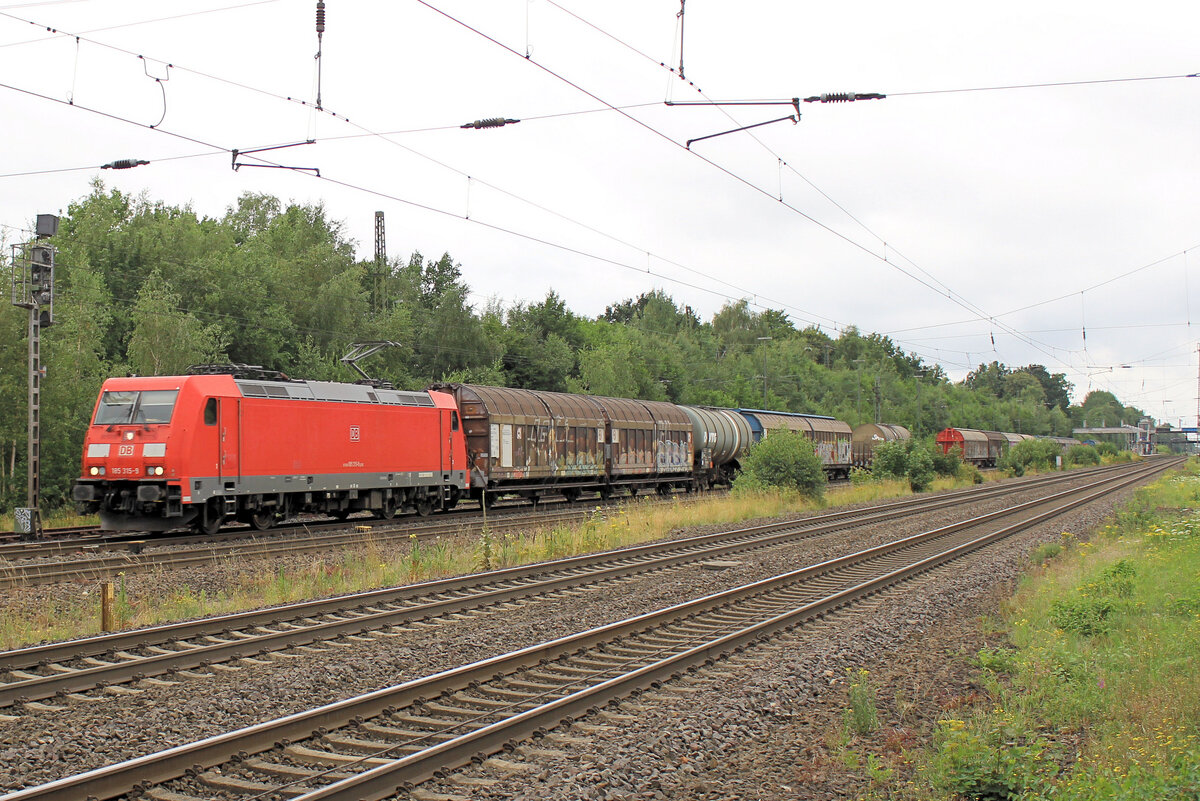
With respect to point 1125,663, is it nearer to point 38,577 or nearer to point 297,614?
point 297,614

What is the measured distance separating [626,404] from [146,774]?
27.1 metres

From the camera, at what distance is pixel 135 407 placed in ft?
59.0

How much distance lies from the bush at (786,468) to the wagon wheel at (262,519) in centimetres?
1573

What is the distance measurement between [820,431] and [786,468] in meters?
14.1

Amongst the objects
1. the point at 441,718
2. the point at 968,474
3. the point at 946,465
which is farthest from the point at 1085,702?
the point at 968,474

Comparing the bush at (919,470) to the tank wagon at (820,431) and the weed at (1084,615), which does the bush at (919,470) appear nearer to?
the tank wagon at (820,431)

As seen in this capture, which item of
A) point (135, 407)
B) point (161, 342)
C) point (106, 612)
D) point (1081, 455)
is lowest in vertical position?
point (106, 612)

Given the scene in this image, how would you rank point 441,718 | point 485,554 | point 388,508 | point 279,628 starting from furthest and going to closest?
point 388,508, point 485,554, point 279,628, point 441,718

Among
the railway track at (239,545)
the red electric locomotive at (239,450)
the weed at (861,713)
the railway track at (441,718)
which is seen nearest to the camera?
the railway track at (441,718)

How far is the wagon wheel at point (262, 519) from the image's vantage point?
64.8 feet

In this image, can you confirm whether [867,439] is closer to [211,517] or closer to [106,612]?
[211,517]

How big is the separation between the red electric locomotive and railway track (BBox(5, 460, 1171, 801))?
36.7 ft

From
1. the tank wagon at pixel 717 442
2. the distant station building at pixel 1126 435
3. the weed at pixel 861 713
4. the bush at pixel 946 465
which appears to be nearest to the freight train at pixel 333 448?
the tank wagon at pixel 717 442

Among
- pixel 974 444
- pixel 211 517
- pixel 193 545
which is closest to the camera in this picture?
pixel 193 545
